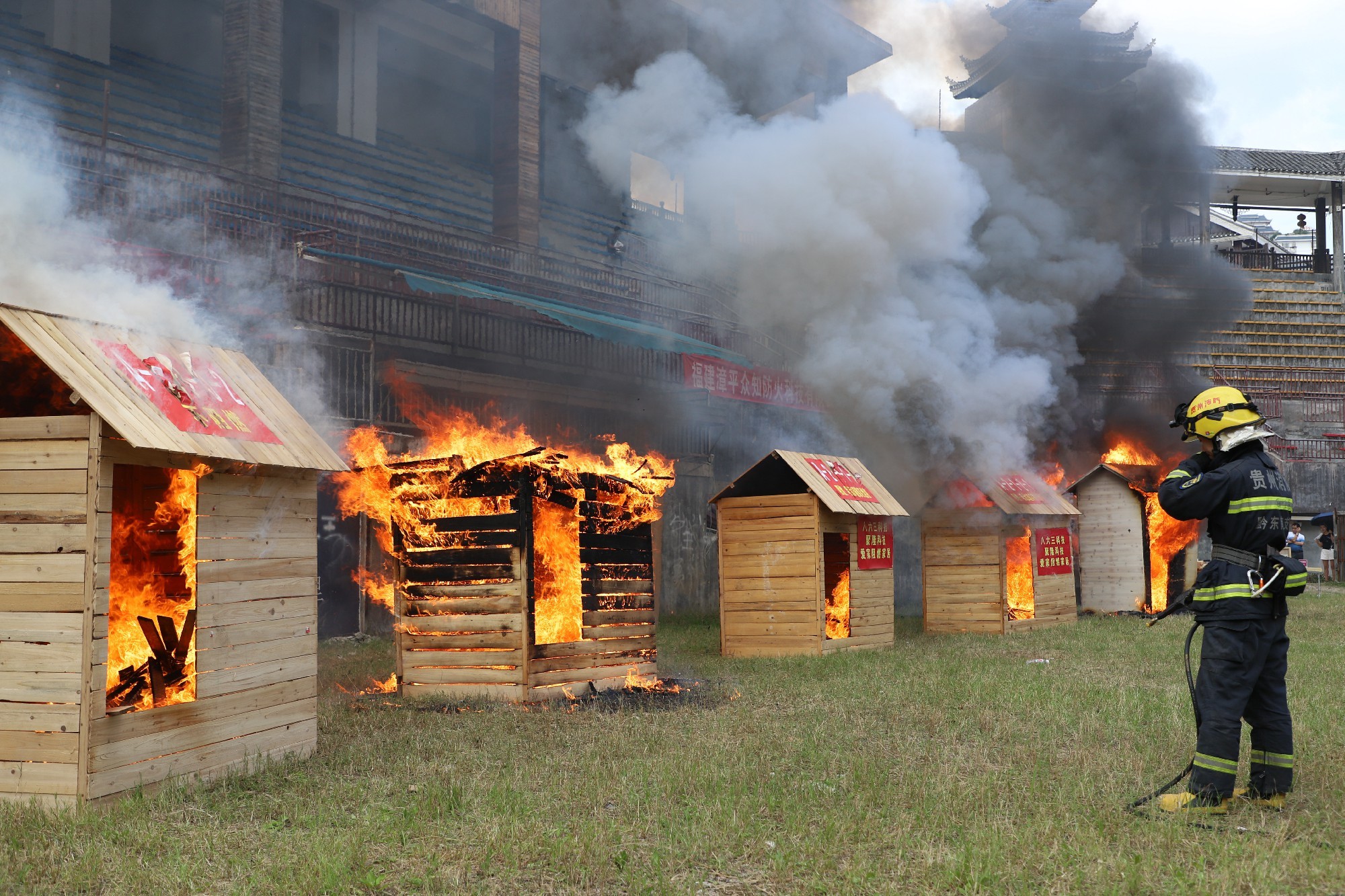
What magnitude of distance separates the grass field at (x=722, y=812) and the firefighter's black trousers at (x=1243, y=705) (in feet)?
0.69

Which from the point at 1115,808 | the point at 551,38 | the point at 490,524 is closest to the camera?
the point at 1115,808

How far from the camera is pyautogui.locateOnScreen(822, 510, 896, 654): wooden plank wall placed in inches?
513

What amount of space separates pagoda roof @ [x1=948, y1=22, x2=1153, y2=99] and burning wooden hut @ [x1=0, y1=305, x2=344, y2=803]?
1611 centimetres

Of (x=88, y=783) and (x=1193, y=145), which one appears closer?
(x=88, y=783)

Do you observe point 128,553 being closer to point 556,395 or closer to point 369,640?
point 369,640

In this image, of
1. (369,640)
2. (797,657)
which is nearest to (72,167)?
(369,640)

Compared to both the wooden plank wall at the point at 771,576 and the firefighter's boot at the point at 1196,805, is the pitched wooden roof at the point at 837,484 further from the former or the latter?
the firefighter's boot at the point at 1196,805

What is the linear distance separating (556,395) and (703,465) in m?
3.89

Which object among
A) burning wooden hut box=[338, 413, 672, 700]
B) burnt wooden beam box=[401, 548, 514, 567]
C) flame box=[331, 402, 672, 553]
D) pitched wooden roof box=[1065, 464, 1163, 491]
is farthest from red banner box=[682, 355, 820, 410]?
burnt wooden beam box=[401, 548, 514, 567]

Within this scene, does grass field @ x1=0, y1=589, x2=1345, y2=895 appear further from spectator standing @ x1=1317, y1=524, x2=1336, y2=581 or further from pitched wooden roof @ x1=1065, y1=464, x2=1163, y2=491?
spectator standing @ x1=1317, y1=524, x2=1336, y2=581

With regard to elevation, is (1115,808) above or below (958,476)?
below

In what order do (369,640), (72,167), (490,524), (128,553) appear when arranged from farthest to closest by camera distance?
(369,640), (72,167), (490,524), (128,553)

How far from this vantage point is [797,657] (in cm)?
1227

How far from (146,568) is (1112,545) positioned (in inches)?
642
